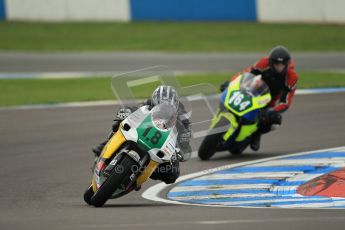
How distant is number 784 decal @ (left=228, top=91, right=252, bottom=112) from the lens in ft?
40.3

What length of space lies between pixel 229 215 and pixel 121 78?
1.68m

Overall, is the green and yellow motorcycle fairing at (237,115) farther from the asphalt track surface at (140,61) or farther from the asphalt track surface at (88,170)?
the asphalt track surface at (140,61)

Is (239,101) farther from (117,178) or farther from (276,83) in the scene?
(117,178)

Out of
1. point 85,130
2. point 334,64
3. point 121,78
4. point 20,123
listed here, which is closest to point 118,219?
point 121,78

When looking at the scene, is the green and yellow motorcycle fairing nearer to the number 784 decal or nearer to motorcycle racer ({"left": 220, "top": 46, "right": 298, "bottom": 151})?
the number 784 decal

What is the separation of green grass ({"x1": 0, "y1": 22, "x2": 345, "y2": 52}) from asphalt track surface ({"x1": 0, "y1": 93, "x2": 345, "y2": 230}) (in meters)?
8.22

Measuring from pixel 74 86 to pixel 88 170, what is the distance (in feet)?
28.0

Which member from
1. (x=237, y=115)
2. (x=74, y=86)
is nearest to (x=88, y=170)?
(x=237, y=115)

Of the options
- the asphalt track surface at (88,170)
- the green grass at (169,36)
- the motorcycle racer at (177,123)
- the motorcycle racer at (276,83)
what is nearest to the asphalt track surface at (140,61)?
the green grass at (169,36)

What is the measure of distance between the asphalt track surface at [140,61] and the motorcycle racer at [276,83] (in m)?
9.08

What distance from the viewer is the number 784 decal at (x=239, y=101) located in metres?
12.3

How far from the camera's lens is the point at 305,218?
7285mm

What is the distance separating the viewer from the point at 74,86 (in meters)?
19.9

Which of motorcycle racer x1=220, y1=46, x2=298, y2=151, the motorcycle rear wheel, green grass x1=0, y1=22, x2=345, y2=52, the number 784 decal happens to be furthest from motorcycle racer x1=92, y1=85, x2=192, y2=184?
green grass x1=0, y1=22, x2=345, y2=52
